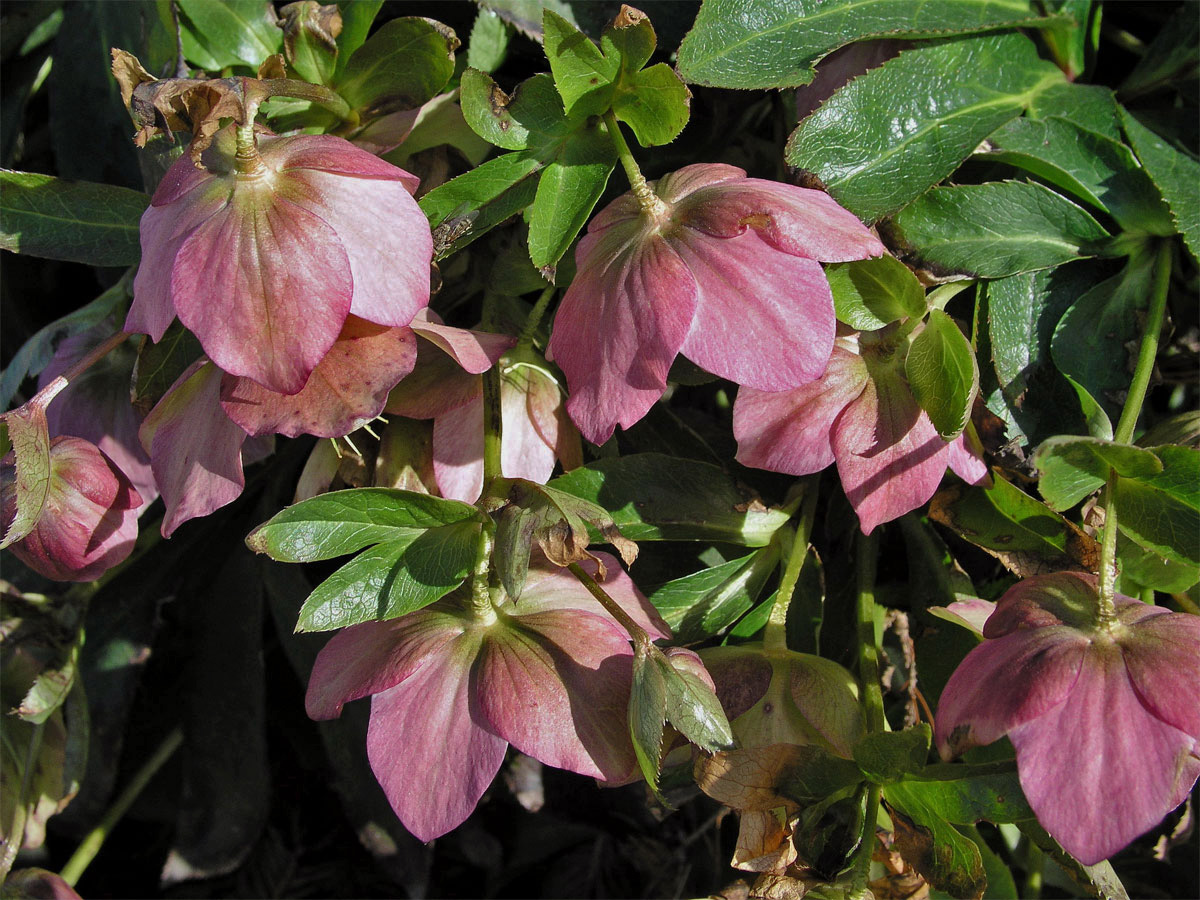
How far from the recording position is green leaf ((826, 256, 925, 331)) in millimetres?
500

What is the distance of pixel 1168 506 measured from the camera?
479 millimetres

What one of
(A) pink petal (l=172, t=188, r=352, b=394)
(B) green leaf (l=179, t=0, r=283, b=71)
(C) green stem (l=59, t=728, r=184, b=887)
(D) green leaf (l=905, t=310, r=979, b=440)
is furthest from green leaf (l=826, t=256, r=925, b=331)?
(C) green stem (l=59, t=728, r=184, b=887)

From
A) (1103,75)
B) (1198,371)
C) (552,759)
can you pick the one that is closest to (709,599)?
(552,759)

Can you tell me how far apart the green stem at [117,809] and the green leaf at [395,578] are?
1.30 ft

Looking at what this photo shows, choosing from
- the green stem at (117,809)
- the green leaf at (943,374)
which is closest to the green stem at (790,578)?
the green leaf at (943,374)

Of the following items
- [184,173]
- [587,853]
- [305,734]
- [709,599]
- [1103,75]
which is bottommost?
[587,853]

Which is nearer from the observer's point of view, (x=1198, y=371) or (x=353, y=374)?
(x=353, y=374)

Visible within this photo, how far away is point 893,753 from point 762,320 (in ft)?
0.67

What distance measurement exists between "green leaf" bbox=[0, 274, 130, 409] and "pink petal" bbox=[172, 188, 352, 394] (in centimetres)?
23

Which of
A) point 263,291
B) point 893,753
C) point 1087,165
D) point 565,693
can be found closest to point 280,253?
point 263,291

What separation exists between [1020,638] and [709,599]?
0.19 metres

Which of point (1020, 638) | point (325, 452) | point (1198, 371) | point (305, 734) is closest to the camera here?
point (1020, 638)

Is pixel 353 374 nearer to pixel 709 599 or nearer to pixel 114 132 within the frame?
pixel 709 599

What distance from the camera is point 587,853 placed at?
37.4 inches
